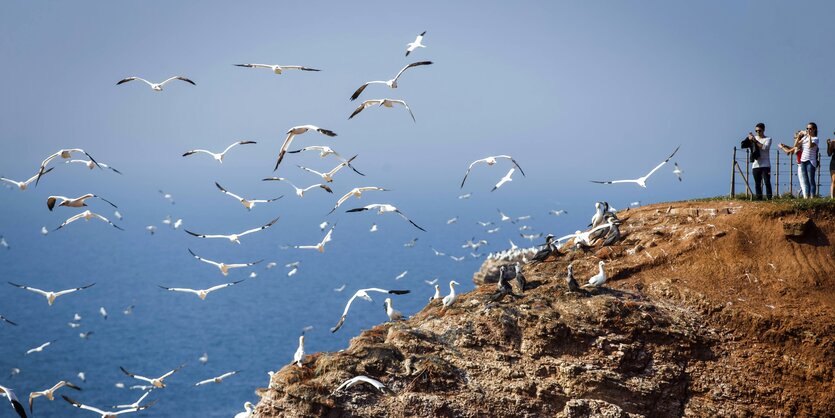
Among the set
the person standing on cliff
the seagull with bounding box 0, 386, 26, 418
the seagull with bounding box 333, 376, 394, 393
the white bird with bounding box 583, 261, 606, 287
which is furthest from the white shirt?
the seagull with bounding box 0, 386, 26, 418

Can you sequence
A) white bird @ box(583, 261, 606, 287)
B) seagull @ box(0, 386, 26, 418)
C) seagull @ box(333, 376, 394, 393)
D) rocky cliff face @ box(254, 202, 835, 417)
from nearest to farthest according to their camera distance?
seagull @ box(0, 386, 26, 418) < seagull @ box(333, 376, 394, 393) < rocky cliff face @ box(254, 202, 835, 417) < white bird @ box(583, 261, 606, 287)

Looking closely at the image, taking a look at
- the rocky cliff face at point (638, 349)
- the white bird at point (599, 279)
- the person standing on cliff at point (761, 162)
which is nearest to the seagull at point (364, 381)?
the rocky cliff face at point (638, 349)

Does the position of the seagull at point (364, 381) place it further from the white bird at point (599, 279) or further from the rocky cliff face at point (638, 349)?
the white bird at point (599, 279)

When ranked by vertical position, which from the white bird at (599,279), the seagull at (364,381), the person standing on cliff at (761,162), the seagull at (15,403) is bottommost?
the seagull at (15,403)

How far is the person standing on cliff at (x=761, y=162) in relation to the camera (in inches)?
1522

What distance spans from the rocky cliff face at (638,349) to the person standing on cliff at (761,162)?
217 centimetres

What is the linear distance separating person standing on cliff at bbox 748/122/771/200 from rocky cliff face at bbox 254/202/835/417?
7.10 ft

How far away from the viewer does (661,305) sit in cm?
3684

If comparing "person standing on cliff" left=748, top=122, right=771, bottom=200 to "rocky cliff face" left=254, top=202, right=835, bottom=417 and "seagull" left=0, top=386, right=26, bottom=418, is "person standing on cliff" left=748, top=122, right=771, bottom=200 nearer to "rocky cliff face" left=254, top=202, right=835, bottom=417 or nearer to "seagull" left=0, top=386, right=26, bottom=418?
"rocky cliff face" left=254, top=202, right=835, bottom=417

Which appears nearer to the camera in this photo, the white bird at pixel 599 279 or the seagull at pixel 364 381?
the seagull at pixel 364 381

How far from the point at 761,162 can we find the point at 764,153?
1.71 ft

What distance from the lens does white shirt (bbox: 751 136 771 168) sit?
38562mm

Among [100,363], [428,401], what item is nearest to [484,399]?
[428,401]

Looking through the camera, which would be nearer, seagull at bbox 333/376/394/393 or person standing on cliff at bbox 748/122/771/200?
seagull at bbox 333/376/394/393
